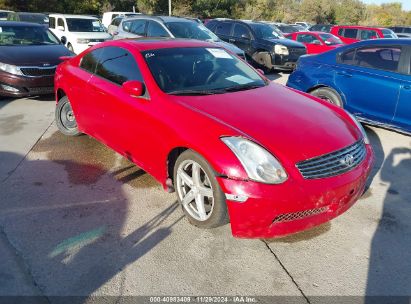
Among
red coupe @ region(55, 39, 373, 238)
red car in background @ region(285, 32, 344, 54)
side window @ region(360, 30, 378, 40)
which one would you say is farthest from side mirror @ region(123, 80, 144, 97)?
side window @ region(360, 30, 378, 40)

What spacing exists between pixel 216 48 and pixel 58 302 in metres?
3.28

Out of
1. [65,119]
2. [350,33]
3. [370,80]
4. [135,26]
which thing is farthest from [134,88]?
[350,33]

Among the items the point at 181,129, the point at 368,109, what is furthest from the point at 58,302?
the point at 368,109

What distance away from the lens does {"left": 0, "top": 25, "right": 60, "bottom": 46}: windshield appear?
25.5 ft

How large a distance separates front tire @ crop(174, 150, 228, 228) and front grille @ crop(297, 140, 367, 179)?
68cm

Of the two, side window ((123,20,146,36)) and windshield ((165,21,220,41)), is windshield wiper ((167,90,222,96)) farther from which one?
side window ((123,20,146,36))

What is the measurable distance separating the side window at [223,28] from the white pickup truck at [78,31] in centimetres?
383

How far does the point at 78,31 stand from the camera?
12453 millimetres

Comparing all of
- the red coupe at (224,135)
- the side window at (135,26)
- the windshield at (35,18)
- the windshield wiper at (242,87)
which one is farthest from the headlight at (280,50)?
the windshield at (35,18)

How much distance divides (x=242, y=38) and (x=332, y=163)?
9.90 meters

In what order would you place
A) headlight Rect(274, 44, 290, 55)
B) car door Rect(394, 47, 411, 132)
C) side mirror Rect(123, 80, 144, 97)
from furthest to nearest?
headlight Rect(274, 44, 290, 55)
car door Rect(394, 47, 411, 132)
side mirror Rect(123, 80, 144, 97)

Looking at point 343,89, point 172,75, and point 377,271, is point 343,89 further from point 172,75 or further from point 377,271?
point 377,271

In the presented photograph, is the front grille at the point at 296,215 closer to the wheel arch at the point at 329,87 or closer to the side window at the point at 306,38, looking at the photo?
the wheel arch at the point at 329,87

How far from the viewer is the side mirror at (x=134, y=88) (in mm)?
3484
